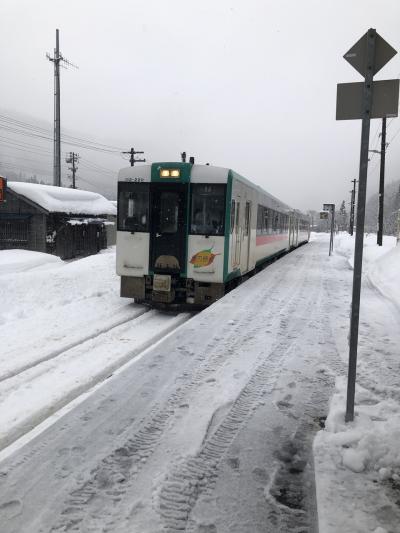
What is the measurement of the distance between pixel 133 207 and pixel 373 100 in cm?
709

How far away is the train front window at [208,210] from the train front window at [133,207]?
108 cm

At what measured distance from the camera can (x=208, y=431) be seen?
12.3ft

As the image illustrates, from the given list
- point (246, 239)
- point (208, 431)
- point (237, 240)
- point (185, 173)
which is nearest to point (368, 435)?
point (208, 431)

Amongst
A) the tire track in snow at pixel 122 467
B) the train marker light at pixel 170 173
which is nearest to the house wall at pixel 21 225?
the train marker light at pixel 170 173

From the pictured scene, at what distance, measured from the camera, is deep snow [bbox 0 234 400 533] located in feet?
8.96

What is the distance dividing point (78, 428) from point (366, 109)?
3.55 m

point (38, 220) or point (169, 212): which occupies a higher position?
point (169, 212)

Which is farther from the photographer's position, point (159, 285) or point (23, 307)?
Answer: point (23, 307)

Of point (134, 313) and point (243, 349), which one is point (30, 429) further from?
point (134, 313)

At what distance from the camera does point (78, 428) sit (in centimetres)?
376

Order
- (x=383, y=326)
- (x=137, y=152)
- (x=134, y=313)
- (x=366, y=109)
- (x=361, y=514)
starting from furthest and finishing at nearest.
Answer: (x=137, y=152) → (x=134, y=313) → (x=383, y=326) → (x=366, y=109) → (x=361, y=514)

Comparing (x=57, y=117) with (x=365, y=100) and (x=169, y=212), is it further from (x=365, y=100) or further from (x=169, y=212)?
(x=365, y=100)

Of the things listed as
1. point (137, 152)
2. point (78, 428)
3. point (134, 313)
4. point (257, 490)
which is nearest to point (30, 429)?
point (78, 428)

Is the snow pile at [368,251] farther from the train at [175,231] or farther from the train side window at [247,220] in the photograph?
the train at [175,231]
